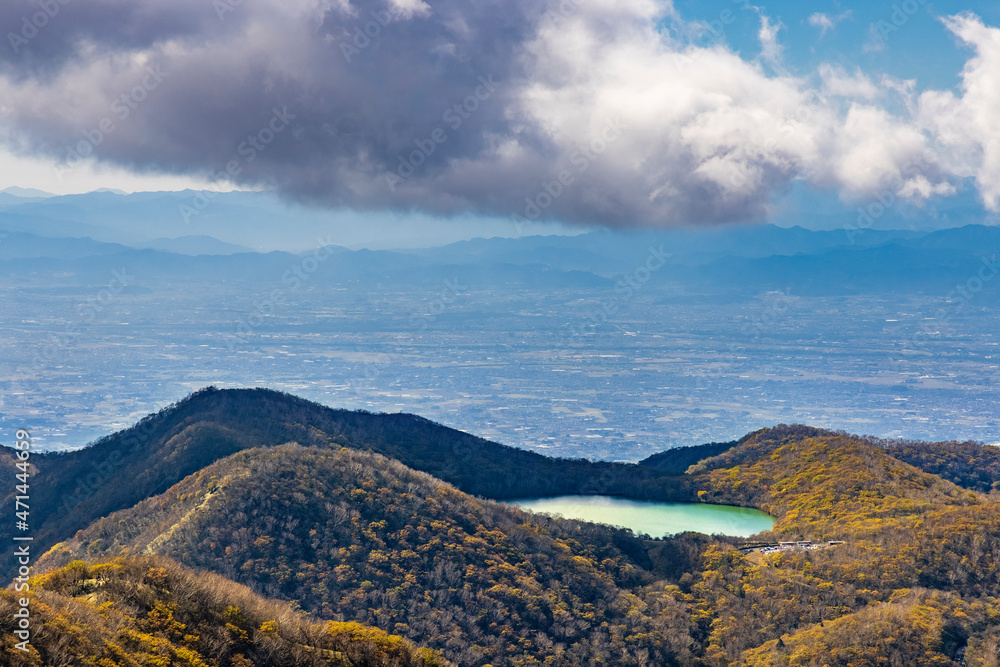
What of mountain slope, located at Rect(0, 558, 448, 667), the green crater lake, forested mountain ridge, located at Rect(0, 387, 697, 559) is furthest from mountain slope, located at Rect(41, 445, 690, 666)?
mountain slope, located at Rect(0, 558, 448, 667)

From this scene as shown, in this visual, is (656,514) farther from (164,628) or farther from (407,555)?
(164,628)

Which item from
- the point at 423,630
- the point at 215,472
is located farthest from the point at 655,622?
the point at 215,472

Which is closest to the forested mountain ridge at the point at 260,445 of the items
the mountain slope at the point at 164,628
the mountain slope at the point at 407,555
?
the mountain slope at the point at 407,555

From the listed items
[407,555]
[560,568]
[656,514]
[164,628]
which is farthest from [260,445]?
[164,628]

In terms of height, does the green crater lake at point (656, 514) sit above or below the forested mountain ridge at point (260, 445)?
below

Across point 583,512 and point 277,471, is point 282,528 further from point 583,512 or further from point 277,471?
point 583,512

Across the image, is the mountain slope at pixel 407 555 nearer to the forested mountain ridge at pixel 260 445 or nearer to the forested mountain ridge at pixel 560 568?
the forested mountain ridge at pixel 560 568
